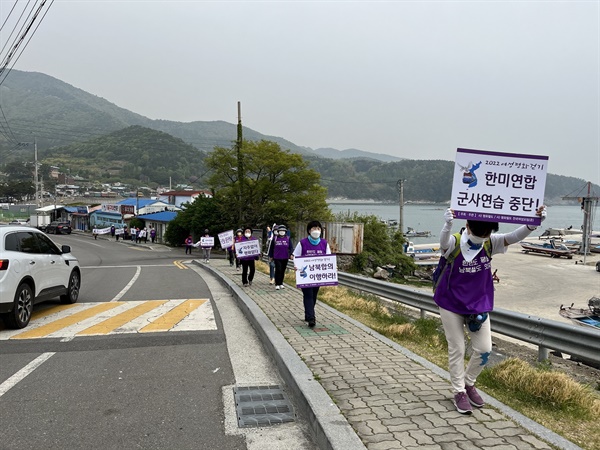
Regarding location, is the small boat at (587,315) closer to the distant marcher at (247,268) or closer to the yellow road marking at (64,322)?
the distant marcher at (247,268)

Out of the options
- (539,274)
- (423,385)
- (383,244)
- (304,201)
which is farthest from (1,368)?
(539,274)

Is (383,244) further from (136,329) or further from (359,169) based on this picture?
(359,169)

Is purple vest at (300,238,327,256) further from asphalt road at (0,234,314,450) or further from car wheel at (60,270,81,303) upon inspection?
car wheel at (60,270,81,303)

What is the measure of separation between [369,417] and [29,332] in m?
6.05

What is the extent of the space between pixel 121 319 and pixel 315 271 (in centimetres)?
388

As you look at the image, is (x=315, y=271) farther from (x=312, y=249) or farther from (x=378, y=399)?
(x=378, y=399)

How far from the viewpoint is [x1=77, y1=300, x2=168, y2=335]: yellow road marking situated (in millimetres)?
7324

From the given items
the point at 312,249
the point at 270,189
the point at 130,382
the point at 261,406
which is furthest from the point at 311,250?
the point at 270,189

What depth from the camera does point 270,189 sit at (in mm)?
37312

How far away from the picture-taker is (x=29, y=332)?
7.16 meters

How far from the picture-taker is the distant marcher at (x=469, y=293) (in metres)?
3.77

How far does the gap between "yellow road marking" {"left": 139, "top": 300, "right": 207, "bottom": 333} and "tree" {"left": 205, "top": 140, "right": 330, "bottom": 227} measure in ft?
86.2

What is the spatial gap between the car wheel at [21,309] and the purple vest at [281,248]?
196 inches

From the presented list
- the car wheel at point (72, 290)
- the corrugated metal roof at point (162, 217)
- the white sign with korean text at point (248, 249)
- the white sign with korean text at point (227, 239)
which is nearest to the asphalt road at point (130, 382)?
the car wheel at point (72, 290)
